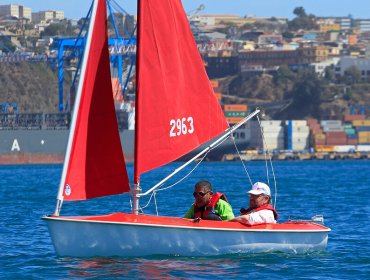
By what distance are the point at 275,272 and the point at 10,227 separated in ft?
29.3

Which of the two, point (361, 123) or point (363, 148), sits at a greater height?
point (361, 123)

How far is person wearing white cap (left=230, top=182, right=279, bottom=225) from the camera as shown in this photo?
17.9m

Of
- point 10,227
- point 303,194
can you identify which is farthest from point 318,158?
point 10,227

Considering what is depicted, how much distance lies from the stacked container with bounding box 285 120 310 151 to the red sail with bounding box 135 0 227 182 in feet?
441

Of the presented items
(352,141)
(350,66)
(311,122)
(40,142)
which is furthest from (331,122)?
(40,142)

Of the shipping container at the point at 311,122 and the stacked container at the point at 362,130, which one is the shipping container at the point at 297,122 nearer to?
the shipping container at the point at 311,122

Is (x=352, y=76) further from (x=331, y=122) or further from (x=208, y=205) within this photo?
(x=208, y=205)

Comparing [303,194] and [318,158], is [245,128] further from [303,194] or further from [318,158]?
[303,194]

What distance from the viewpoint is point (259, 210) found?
1803cm

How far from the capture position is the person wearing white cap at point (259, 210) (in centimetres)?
1792

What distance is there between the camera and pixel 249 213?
18016 millimetres

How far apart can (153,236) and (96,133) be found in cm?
165

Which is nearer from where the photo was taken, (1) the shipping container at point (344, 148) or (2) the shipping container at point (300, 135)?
(1) the shipping container at point (344, 148)

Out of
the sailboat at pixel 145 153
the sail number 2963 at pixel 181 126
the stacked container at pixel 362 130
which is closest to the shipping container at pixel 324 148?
the stacked container at pixel 362 130
